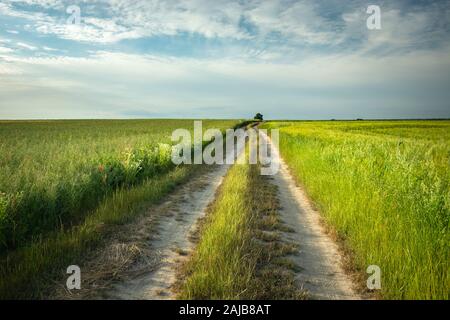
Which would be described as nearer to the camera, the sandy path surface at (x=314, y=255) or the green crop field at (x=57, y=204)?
the sandy path surface at (x=314, y=255)

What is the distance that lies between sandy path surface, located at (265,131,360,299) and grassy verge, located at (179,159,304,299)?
0.26 meters

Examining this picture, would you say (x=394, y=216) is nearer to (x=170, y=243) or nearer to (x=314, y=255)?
(x=314, y=255)

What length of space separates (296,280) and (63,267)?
11.5 feet

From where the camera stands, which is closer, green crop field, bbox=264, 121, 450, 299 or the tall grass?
green crop field, bbox=264, 121, 450, 299

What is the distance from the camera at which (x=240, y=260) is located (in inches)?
201

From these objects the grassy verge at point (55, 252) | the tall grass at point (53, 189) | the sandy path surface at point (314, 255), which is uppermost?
the tall grass at point (53, 189)

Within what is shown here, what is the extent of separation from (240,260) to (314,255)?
1.61 metres

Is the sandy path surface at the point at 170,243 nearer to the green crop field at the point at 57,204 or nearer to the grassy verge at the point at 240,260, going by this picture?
the grassy verge at the point at 240,260

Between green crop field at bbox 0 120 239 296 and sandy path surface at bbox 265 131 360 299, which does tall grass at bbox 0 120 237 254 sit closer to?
green crop field at bbox 0 120 239 296

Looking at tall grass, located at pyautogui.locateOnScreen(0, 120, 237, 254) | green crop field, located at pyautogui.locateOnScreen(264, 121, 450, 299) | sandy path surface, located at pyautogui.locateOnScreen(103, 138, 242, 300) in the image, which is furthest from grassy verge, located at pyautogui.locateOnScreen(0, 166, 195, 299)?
green crop field, located at pyautogui.locateOnScreen(264, 121, 450, 299)

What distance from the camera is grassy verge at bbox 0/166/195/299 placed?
→ 4.47 m

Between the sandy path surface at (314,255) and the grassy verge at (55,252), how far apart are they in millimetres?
3543

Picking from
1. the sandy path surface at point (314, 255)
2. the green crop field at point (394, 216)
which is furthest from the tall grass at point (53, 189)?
the green crop field at point (394, 216)

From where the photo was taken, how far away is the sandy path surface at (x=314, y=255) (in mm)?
4734
